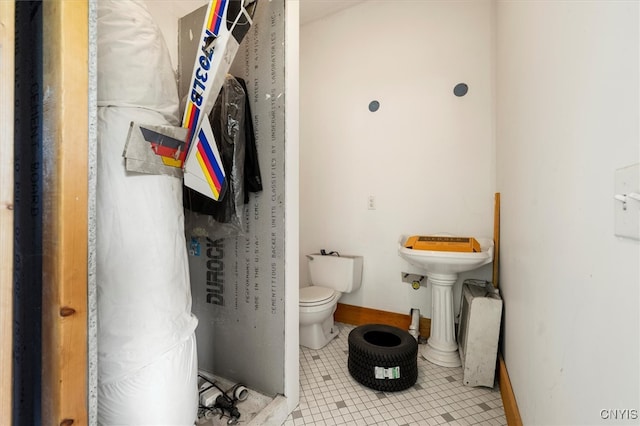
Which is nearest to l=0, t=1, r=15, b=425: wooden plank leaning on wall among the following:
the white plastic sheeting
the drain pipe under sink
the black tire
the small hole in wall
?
the white plastic sheeting

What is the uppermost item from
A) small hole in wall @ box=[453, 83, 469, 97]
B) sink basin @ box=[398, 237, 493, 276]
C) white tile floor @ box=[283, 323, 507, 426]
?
small hole in wall @ box=[453, 83, 469, 97]

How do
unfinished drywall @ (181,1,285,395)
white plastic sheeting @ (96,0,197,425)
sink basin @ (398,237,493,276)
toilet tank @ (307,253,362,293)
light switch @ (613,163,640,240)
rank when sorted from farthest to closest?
toilet tank @ (307,253,362,293), sink basin @ (398,237,493,276), unfinished drywall @ (181,1,285,395), white plastic sheeting @ (96,0,197,425), light switch @ (613,163,640,240)

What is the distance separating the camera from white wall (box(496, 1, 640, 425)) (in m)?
0.46

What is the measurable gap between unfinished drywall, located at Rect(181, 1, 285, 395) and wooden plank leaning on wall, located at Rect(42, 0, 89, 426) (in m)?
A: 0.74

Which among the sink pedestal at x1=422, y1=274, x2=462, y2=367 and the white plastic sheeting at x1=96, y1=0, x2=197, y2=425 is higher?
the white plastic sheeting at x1=96, y1=0, x2=197, y2=425

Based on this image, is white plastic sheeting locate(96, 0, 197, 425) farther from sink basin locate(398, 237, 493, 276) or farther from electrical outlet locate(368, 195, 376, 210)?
electrical outlet locate(368, 195, 376, 210)

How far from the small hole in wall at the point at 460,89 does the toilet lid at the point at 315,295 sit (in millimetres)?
1627

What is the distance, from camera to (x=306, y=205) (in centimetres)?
247

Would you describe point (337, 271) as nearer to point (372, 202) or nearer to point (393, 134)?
point (372, 202)

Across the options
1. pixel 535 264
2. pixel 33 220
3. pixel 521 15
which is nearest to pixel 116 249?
pixel 33 220

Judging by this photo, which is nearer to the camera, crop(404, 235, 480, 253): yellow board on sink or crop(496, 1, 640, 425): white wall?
crop(496, 1, 640, 425): white wall

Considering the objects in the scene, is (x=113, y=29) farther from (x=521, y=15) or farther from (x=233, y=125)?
(x=521, y=15)

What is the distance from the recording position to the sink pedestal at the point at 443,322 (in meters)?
1.66

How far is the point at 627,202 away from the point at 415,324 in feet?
5.41
